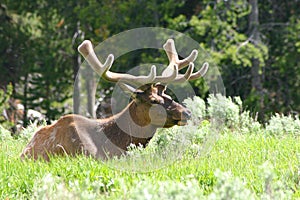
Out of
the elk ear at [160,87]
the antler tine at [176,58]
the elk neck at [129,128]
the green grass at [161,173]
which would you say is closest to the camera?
the green grass at [161,173]

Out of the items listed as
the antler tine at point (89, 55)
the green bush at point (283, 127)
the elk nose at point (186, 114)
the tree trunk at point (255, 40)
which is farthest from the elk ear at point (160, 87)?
the tree trunk at point (255, 40)

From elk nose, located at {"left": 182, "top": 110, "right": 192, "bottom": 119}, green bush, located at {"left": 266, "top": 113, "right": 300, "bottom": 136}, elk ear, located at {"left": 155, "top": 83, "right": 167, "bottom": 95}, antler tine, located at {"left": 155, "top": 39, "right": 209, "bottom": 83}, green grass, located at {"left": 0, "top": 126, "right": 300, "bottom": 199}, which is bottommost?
green bush, located at {"left": 266, "top": 113, "right": 300, "bottom": 136}

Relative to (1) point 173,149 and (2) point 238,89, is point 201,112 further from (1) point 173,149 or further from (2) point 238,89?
(2) point 238,89

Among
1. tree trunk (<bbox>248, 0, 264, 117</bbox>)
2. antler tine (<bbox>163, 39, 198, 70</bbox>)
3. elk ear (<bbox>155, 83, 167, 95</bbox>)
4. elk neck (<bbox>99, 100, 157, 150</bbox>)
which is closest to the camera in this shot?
elk neck (<bbox>99, 100, 157, 150</bbox>)

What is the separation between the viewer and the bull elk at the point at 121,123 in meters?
7.52

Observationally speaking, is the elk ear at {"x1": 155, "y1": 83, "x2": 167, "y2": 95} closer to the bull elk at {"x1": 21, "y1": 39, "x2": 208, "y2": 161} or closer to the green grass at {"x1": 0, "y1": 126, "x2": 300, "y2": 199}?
the bull elk at {"x1": 21, "y1": 39, "x2": 208, "y2": 161}

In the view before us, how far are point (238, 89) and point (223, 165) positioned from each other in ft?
57.0

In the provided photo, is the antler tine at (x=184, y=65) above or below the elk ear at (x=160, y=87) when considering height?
above

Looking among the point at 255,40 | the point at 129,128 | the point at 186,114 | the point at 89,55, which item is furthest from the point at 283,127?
the point at 255,40

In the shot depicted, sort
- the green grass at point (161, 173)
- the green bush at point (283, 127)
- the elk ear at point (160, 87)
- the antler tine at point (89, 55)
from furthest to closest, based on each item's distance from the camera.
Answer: the green bush at point (283, 127) → the elk ear at point (160, 87) → the antler tine at point (89, 55) → the green grass at point (161, 173)

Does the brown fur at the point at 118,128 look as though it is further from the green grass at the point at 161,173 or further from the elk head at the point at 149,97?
the green grass at the point at 161,173

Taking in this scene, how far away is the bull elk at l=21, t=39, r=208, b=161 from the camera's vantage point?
7.52 m

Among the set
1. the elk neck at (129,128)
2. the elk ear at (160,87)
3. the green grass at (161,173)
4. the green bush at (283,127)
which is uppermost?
the elk ear at (160,87)

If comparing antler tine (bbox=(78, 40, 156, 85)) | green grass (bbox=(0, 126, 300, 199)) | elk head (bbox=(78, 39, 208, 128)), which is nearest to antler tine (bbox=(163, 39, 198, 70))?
elk head (bbox=(78, 39, 208, 128))
